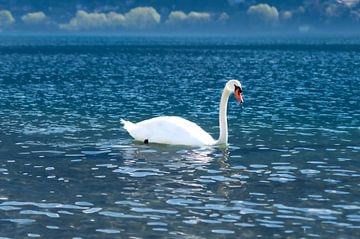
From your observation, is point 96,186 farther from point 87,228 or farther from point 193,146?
point 193,146

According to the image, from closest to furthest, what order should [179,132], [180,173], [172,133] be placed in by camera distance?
[180,173] < [179,132] < [172,133]

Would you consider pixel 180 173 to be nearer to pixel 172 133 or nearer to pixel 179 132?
pixel 179 132

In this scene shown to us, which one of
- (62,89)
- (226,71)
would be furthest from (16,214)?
(226,71)

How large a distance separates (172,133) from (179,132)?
0.34 meters

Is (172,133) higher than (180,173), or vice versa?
(172,133)

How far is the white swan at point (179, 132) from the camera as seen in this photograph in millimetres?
40531

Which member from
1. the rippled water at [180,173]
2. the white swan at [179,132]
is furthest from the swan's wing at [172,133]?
the rippled water at [180,173]

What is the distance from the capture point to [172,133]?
40781 mm

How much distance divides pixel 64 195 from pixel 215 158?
9.25 m

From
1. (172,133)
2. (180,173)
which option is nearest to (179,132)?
(172,133)

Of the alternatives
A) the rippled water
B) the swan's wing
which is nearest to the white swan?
the swan's wing

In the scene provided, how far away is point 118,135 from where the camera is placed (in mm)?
45688

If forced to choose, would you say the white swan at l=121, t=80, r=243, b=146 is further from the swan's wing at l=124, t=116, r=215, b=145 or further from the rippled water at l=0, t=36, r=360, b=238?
the rippled water at l=0, t=36, r=360, b=238

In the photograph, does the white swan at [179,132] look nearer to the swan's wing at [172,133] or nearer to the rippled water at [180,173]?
the swan's wing at [172,133]
